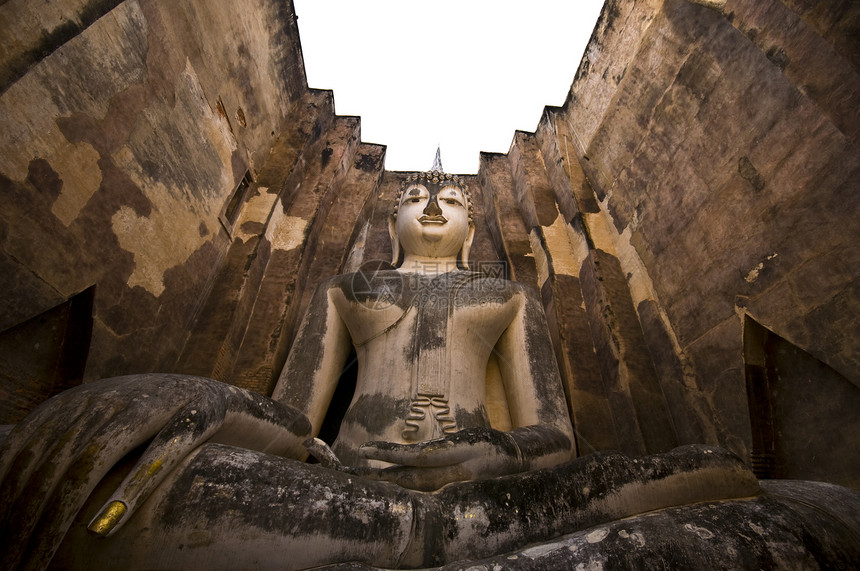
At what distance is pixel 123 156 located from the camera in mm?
3023

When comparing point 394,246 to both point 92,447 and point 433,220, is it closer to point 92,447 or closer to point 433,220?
point 433,220

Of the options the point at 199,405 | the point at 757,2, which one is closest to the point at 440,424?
the point at 199,405

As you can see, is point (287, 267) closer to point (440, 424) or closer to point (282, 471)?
point (440, 424)

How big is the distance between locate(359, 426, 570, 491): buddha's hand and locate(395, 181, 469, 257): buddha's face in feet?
6.84

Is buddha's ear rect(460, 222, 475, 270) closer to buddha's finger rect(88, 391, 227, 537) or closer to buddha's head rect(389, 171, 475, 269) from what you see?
buddha's head rect(389, 171, 475, 269)

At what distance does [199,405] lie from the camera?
1566 millimetres

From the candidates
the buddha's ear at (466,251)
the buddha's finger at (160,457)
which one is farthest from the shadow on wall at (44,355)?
the buddha's ear at (466,251)

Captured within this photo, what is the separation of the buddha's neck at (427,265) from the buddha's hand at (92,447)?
86.3 inches

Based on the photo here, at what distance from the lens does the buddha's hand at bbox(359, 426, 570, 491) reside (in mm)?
1791

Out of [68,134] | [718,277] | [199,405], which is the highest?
[68,134]

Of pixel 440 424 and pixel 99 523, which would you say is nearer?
pixel 99 523

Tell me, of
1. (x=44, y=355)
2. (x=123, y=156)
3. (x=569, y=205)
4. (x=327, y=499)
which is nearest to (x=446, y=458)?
(x=327, y=499)

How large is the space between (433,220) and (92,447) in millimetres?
2892

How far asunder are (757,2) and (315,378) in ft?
13.9
